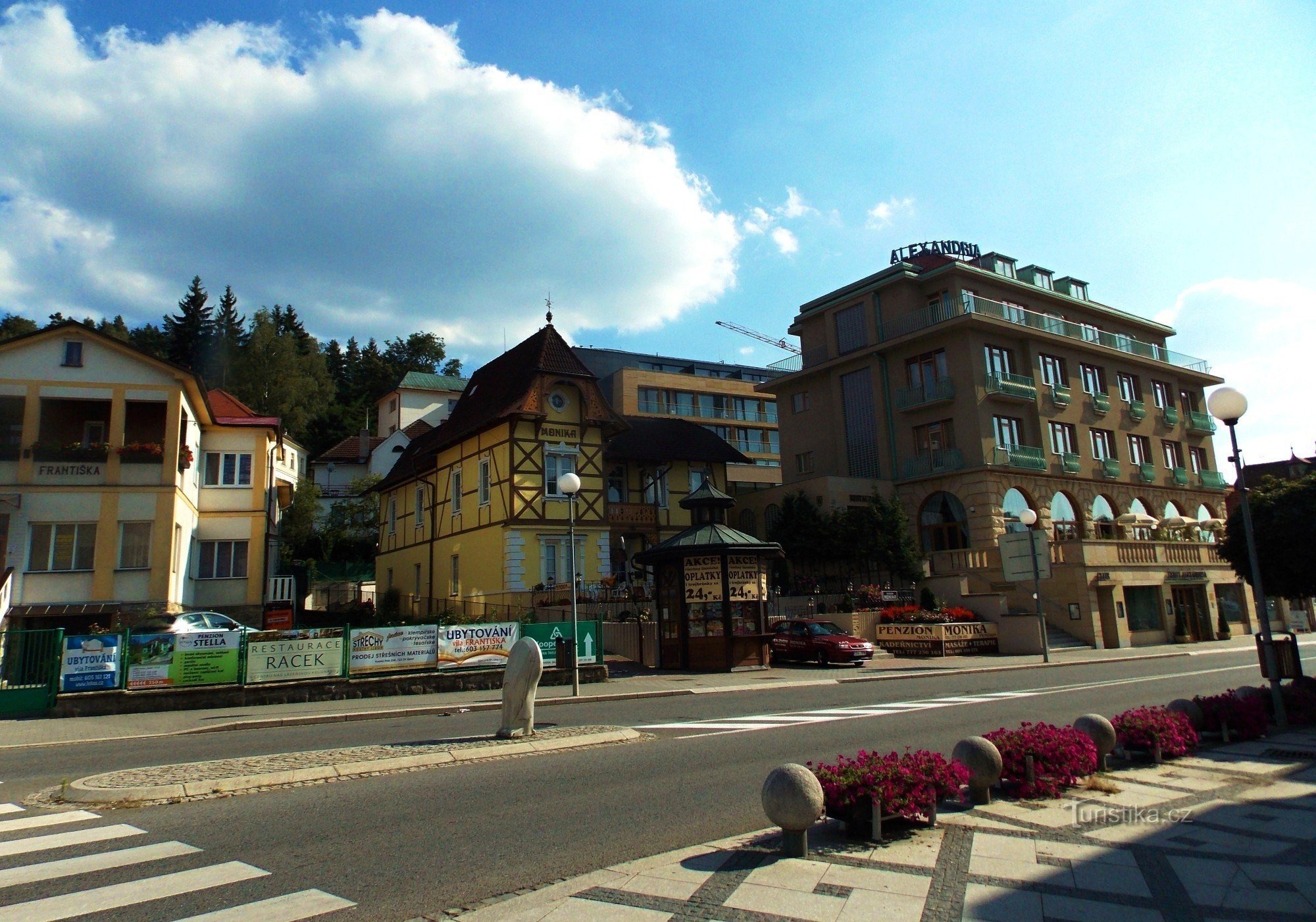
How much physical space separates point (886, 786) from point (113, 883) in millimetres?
5491

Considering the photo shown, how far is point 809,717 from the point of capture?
1427 centimetres

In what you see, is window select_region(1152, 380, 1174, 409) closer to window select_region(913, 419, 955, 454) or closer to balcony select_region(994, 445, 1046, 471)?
balcony select_region(994, 445, 1046, 471)

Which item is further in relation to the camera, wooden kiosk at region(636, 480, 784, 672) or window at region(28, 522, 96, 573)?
window at region(28, 522, 96, 573)

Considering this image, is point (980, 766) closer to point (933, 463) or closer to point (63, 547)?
point (63, 547)

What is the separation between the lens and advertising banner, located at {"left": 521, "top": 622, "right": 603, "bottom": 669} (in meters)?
21.1

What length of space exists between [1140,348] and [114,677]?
49.2 m

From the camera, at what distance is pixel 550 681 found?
2092 centimetres

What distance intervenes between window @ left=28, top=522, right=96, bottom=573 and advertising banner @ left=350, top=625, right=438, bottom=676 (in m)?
14.0

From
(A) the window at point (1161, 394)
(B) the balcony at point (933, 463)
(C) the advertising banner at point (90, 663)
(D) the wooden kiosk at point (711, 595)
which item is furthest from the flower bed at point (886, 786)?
(A) the window at point (1161, 394)

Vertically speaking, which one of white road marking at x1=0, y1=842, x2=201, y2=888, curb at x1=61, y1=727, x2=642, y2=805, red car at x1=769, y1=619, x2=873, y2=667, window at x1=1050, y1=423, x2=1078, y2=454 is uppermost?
window at x1=1050, y1=423, x2=1078, y2=454

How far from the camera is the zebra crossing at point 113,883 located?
5.27 m

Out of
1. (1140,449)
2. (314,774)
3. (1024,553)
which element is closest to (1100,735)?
(314,774)

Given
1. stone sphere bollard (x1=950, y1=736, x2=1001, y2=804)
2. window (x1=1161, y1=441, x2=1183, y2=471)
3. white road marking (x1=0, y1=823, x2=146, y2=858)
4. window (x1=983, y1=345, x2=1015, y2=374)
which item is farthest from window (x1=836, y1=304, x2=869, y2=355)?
white road marking (x1=0, y1=823, x2=146, y2=858)

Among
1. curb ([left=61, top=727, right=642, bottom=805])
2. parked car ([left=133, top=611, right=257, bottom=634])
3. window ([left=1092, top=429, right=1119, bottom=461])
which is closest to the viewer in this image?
curb ([left=61, top=727, right=642, bottom=805])
